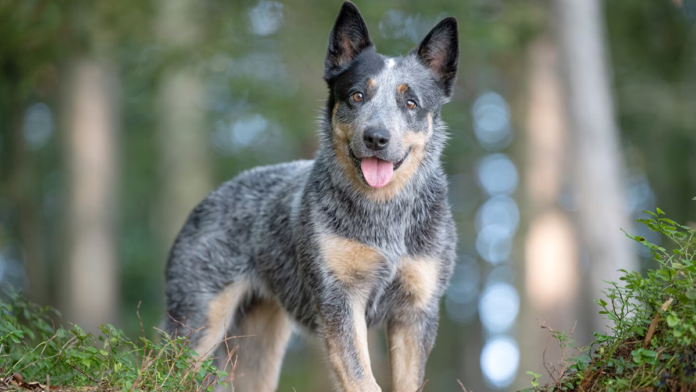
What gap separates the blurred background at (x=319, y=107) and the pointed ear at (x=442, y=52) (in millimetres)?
4622

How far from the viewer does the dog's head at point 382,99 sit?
508cm

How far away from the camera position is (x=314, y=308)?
17.5ft

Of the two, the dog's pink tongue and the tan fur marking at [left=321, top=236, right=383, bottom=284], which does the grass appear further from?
the dog's pink tongue

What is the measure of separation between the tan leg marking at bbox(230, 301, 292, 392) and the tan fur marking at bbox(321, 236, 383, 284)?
1.59 meters

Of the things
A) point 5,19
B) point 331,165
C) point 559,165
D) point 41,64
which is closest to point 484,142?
point 559,165

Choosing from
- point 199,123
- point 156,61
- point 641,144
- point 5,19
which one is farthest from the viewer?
point 641,144

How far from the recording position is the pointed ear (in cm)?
556

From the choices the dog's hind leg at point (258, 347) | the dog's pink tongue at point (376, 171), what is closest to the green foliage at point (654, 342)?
the dog's pink tongue at point (376, 171)

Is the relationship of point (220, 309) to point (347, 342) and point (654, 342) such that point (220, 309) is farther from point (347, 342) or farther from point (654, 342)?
point (654, 342)

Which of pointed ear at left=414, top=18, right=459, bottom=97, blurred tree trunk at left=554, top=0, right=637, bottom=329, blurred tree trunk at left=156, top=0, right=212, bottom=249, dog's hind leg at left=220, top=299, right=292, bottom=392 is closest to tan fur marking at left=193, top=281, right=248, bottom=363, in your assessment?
dog's hind leg at left=220, top=299, right=292, bottom=392

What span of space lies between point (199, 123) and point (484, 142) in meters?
11.2

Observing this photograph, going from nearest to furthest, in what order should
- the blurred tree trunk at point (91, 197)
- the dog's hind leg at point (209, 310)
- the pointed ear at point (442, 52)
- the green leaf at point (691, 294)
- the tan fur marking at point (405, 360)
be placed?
the green leaf at point (691, 294), the tan fur marking at point (405, 360), the pointed ear at point (442, 52), the dog's hind leg at point (209, 310), the blurred tree trunk at point (91, 197)

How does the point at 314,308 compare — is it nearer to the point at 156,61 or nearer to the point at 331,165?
the point at 331,165

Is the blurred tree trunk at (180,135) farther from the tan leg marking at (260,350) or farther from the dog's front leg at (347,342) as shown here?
the dog's front leg at (347,342)
